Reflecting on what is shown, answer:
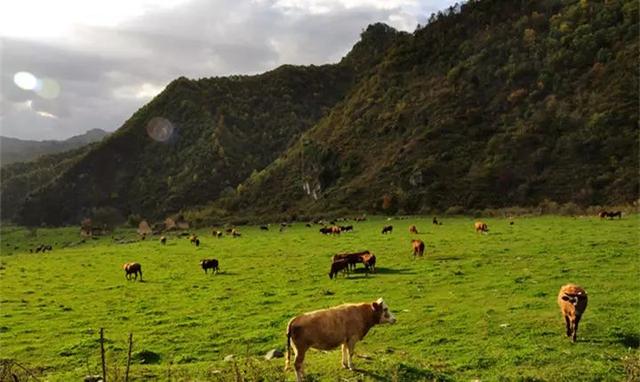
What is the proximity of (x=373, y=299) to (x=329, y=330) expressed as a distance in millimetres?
11329

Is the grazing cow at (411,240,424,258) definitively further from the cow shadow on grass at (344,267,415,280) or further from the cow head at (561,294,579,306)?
the cow head at (561,294,579,306)

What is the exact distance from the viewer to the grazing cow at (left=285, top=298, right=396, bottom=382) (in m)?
13.1

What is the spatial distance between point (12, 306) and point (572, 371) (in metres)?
28.5

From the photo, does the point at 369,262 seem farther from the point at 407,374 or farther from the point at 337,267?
the point at 407,374

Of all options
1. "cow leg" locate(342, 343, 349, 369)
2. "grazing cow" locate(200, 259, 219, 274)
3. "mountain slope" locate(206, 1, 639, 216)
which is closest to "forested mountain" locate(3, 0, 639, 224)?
"mountain slope" locate(206, 1, 639, 216)

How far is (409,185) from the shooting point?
99875 millimetres

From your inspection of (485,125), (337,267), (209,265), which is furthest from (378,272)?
(485,125)

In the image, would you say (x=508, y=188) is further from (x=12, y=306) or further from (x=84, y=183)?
(x=84, y=183)

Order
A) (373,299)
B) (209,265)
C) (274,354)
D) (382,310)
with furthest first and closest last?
(209,265), (373,299), (274,354), (382,310)

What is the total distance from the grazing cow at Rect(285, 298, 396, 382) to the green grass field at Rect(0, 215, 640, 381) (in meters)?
0.71

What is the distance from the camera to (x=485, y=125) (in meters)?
110

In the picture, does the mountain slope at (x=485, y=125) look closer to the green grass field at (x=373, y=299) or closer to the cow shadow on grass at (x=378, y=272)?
the green grass field at (x=373, y=299)

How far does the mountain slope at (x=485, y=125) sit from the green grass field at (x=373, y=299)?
46.2 m

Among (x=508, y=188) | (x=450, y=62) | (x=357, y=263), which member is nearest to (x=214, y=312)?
(x=357, y=263)
